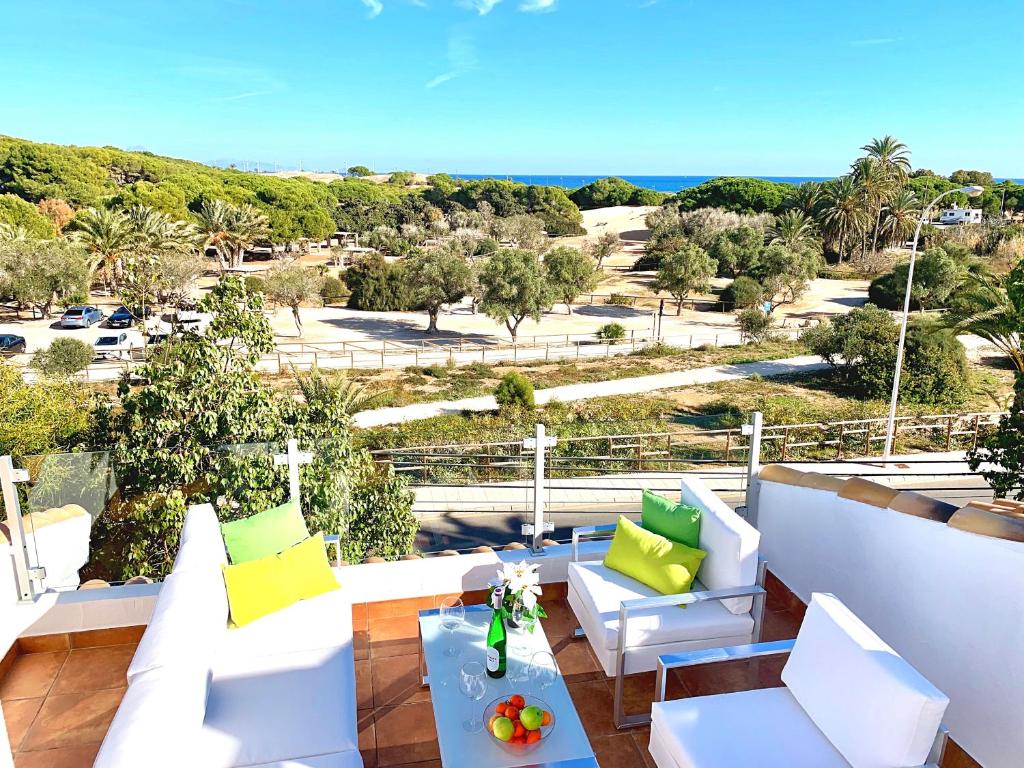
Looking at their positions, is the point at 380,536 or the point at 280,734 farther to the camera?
the point at 380,536

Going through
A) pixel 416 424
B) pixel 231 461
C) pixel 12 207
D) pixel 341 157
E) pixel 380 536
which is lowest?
pixel 416 424

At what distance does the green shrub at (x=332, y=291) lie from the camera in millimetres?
32406

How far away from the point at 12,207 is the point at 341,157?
79680mm

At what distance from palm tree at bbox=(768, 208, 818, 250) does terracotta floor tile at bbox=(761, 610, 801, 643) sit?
35.6 metres

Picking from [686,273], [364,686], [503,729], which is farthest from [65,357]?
[686,273]

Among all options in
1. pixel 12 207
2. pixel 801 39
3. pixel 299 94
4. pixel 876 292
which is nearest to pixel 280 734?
pixel 876 292

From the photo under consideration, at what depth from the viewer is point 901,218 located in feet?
137

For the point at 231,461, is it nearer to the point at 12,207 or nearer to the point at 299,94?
the point at 12,207

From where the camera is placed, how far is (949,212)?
181 ft

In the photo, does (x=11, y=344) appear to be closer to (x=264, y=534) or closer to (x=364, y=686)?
(x=264, y=534)

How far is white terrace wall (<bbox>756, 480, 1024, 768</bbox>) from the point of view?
110 inches

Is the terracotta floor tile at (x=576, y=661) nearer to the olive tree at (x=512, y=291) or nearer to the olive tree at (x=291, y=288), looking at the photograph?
the olive tree at (x=512, y=291)

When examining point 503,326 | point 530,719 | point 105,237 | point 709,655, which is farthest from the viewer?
point 503,326

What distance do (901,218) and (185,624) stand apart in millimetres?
47683
